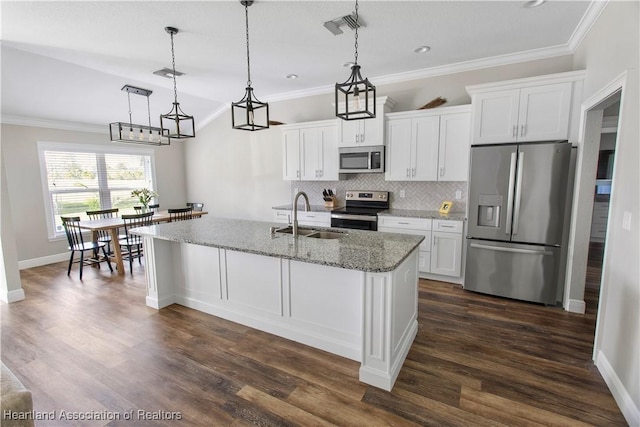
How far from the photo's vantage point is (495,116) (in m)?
3.43

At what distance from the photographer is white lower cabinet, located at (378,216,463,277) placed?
3789 millimetres

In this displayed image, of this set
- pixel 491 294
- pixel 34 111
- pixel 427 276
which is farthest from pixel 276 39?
pixel 34 111

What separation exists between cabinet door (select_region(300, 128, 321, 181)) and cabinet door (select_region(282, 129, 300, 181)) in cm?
8

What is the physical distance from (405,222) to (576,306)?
199 centimetres

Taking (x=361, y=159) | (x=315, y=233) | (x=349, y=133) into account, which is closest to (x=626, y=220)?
(x=315, y=233)

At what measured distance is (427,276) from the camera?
4098mm

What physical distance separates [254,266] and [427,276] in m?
2.52

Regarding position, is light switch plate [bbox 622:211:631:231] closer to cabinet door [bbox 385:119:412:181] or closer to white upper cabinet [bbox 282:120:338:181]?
cabinet door [bbox 385:119:412:181]

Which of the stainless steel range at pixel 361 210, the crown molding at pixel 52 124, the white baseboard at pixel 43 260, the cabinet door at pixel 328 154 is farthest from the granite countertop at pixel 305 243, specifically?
the crown molding at pixel 52 124

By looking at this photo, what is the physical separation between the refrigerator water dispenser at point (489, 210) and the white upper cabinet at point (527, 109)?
68 cm

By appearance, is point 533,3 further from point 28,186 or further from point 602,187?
point 28,186

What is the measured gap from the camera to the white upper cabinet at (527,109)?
3093 millimetres

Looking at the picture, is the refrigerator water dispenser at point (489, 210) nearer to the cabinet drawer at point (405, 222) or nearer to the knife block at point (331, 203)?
the cabinet drawer at point (405, 222)

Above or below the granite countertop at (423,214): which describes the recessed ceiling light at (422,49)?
above
